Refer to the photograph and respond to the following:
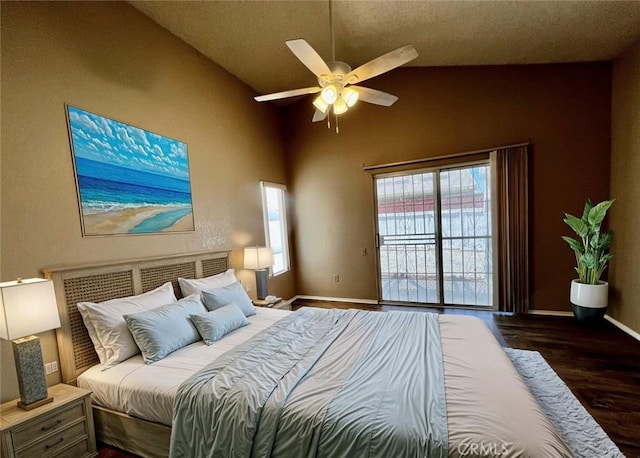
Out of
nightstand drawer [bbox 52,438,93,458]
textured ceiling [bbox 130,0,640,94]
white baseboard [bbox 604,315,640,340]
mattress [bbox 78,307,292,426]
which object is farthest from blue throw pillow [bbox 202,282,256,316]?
white baseboard [bbox 604,315,640,340]

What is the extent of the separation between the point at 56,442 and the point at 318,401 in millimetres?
1622

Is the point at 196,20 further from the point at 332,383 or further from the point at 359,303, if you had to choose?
the point at 359,303

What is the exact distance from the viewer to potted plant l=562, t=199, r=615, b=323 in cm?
316

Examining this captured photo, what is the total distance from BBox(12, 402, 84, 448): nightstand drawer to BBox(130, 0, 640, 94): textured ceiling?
130 inches

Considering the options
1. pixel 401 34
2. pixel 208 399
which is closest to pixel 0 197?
pixel 208 399

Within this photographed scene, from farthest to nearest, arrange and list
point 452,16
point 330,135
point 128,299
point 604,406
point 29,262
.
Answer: point 330,135
point 452,16
point 128,299
point 604,406
point 29,262

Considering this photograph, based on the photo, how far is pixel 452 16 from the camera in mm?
2807

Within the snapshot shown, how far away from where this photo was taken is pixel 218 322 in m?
2.31

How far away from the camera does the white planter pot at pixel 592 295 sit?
3176 millimetres

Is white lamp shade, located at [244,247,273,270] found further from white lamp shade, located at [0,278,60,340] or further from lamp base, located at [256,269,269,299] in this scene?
white lamp shade, located at [0,278,60,340]

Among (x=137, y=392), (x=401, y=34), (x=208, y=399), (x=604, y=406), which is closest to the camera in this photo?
(x=208, y=399)

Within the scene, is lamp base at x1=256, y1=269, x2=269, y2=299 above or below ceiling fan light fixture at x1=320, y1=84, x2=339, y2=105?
below

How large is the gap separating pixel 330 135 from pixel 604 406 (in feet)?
14.5

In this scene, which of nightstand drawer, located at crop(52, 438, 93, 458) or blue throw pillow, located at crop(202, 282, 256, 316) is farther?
blue throw pillow, located at crop(202, 282, 256, 316)
